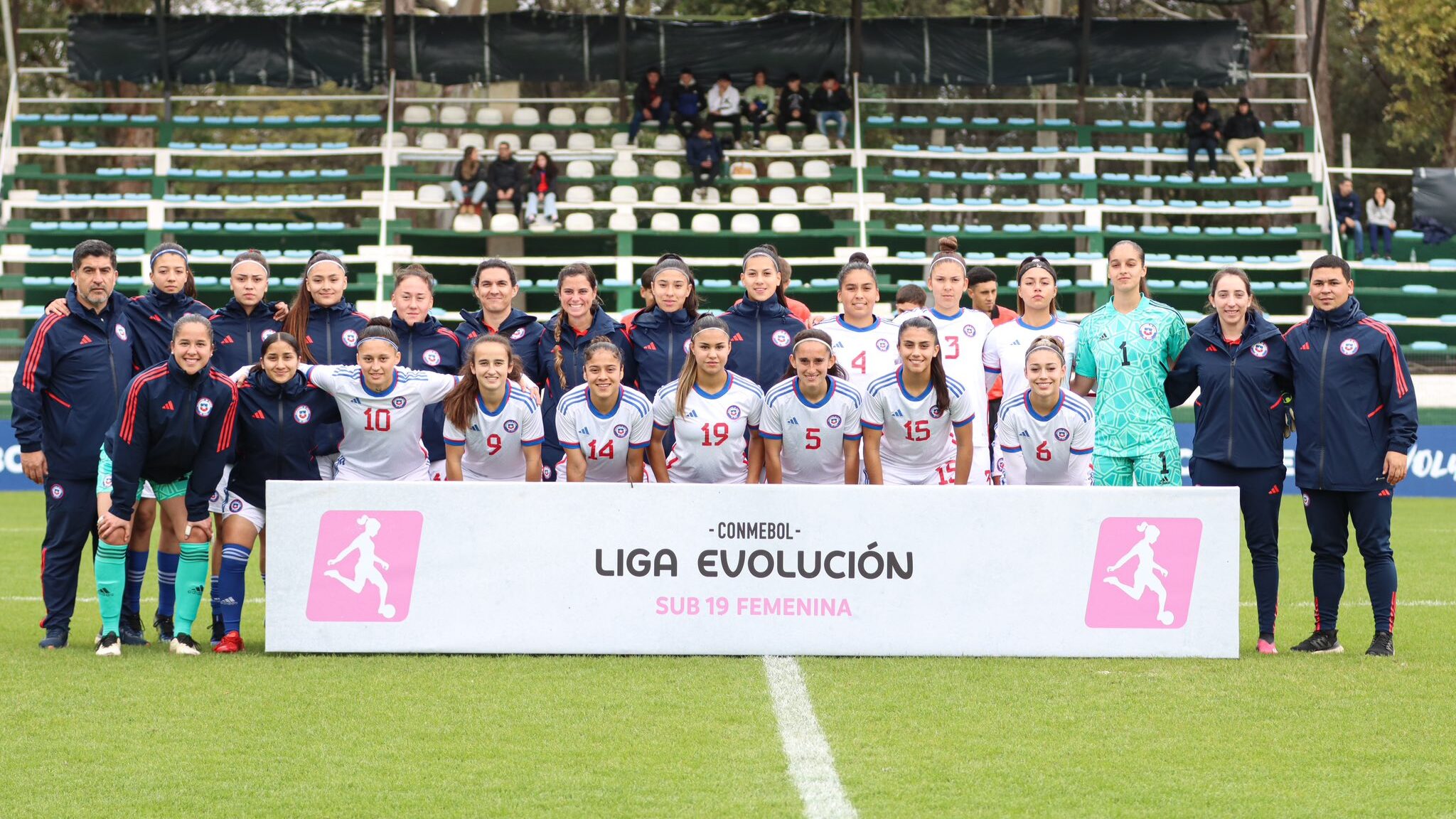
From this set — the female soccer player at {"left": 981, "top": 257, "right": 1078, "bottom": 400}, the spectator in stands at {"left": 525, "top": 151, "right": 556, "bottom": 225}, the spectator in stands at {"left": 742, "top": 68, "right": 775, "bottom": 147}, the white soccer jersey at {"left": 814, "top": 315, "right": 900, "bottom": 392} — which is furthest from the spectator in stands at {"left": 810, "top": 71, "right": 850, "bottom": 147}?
the white soccer jersey at {"left": 814, "top": 315, "right": 900, "bottom": 392}

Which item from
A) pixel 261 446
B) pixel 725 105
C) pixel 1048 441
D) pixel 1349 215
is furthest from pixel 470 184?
pixel 1048 441

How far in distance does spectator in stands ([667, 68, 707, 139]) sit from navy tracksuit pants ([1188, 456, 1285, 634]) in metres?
17.2

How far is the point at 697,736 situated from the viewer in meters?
5.61

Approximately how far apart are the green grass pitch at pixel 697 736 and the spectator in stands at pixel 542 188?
1578 cm

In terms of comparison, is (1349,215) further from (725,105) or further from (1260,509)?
(1260,509)

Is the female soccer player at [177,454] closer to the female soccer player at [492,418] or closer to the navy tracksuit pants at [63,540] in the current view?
the navy tracksuit pants at [63,540]

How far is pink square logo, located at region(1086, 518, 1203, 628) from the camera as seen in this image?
7.02 m

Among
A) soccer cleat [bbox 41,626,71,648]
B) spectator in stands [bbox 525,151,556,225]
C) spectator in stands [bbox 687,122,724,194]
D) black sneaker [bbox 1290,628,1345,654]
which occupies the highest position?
spectator in stands [bbox 687,122,724,194]

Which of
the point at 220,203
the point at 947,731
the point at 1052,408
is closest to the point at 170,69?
the point at 220,203

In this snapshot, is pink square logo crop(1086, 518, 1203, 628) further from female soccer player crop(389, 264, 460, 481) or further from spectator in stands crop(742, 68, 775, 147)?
spectator in stands crop(742, 68, 775, 147)

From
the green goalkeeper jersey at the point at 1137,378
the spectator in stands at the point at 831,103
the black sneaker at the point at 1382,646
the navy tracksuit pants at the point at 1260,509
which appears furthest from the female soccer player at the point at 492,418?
the spectator in stands at the point at 831,103

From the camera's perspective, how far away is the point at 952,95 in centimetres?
2977

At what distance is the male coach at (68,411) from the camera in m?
7.56

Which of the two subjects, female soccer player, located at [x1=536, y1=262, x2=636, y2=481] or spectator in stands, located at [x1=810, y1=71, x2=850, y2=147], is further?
spectator in stands, located at [x1=810, y1=71, x2=850, y2=147]
